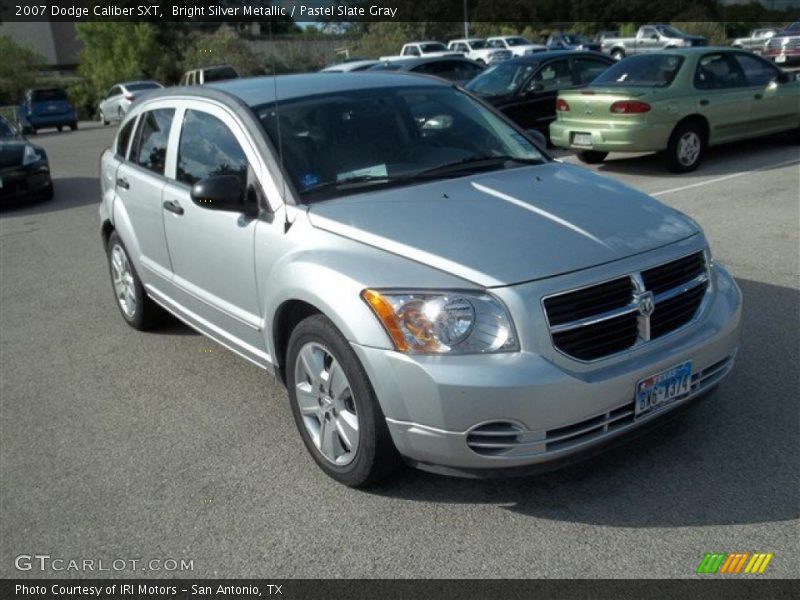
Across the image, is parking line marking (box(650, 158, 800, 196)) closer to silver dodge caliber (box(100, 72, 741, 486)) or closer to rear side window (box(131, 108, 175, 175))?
silver dodge caliber (box(100, 72, 741, 486))

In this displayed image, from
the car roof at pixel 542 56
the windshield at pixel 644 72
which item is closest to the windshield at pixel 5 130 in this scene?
the car roof at pixel 542 56

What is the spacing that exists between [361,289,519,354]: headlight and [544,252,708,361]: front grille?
202mm

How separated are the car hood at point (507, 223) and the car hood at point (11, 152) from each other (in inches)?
419

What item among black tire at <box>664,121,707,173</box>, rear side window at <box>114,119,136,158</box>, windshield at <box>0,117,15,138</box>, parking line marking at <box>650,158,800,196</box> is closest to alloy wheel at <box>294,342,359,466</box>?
rear side window at <box>114,119,136,158</box>

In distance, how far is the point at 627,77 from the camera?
37.0ft

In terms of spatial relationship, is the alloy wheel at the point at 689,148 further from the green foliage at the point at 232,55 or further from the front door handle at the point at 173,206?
the front door handle at the point at 173,206

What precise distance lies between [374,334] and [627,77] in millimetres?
9242

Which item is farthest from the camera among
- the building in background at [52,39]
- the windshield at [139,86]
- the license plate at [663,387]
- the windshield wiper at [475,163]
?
the building in background at [52,39]

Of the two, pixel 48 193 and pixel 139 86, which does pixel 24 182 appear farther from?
pixel 139 86

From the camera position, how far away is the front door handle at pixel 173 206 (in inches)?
192

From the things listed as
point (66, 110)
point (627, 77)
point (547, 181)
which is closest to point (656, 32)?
point (66, 110)

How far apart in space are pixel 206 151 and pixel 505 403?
258cm

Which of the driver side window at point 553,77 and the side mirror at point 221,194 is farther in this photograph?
the driver side window at point 553,77

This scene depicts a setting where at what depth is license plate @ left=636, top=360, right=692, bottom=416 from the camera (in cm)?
331
